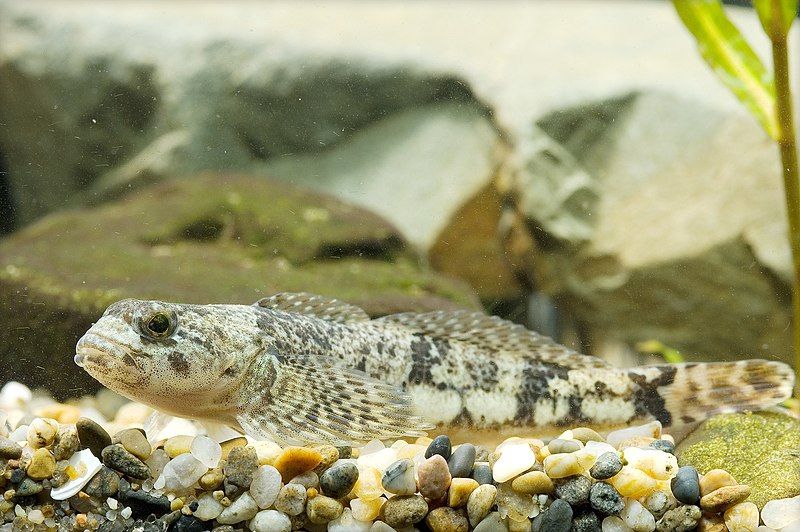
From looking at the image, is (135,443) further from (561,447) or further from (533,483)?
(561,447)

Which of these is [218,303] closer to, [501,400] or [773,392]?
[501,400]

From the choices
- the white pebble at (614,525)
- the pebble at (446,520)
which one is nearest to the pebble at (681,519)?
the white pebble at (614,525)

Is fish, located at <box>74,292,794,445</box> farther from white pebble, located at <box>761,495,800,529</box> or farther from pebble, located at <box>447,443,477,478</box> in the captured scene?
white pebble, located at <box>761,495,800,529</box>

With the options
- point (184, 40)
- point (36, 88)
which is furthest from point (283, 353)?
point (184, 40)

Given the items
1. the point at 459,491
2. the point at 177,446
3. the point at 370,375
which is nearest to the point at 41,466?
the point at 177,446

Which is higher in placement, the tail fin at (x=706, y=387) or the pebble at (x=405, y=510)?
the pebble at (x=405, y=510)

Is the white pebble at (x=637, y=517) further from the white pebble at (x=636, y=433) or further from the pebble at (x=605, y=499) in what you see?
the white pebble at (x=636, y=433)
